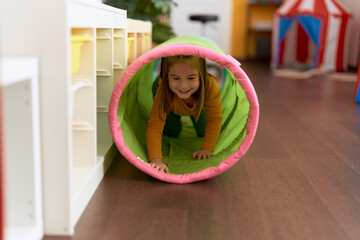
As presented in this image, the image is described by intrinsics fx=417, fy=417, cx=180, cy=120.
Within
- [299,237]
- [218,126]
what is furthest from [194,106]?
[299,237]

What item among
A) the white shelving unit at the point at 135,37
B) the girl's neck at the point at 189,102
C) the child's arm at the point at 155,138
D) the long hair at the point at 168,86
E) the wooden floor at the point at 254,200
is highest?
the white shelving unit at the point at 135,37

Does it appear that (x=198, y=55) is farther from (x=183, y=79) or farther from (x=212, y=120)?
(x=212, y=120)

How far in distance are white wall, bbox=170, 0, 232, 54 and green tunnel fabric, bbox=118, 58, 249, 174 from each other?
5.17m

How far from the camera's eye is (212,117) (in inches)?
62.8

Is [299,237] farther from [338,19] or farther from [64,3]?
[338,19]

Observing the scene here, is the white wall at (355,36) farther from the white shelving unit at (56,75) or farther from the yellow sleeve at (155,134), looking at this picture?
the white shelving unit at (56,75)

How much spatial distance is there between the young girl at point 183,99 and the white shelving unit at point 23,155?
54cm

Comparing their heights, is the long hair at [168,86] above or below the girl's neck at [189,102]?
above

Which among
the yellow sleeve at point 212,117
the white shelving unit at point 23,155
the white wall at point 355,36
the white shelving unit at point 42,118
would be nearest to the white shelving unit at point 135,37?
the yellow sleeve at point 212,117

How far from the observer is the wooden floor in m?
1.03

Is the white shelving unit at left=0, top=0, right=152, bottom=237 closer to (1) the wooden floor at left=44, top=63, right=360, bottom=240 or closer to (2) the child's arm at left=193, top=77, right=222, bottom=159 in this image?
(1) the wooden floor at left=44, top=63, right=360, bottom=240

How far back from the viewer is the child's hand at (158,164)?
1403mm

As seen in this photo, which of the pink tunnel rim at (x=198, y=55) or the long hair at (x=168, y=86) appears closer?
the pink tunnel rim at (x=198, y=55)

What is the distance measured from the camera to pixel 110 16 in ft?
4.53
